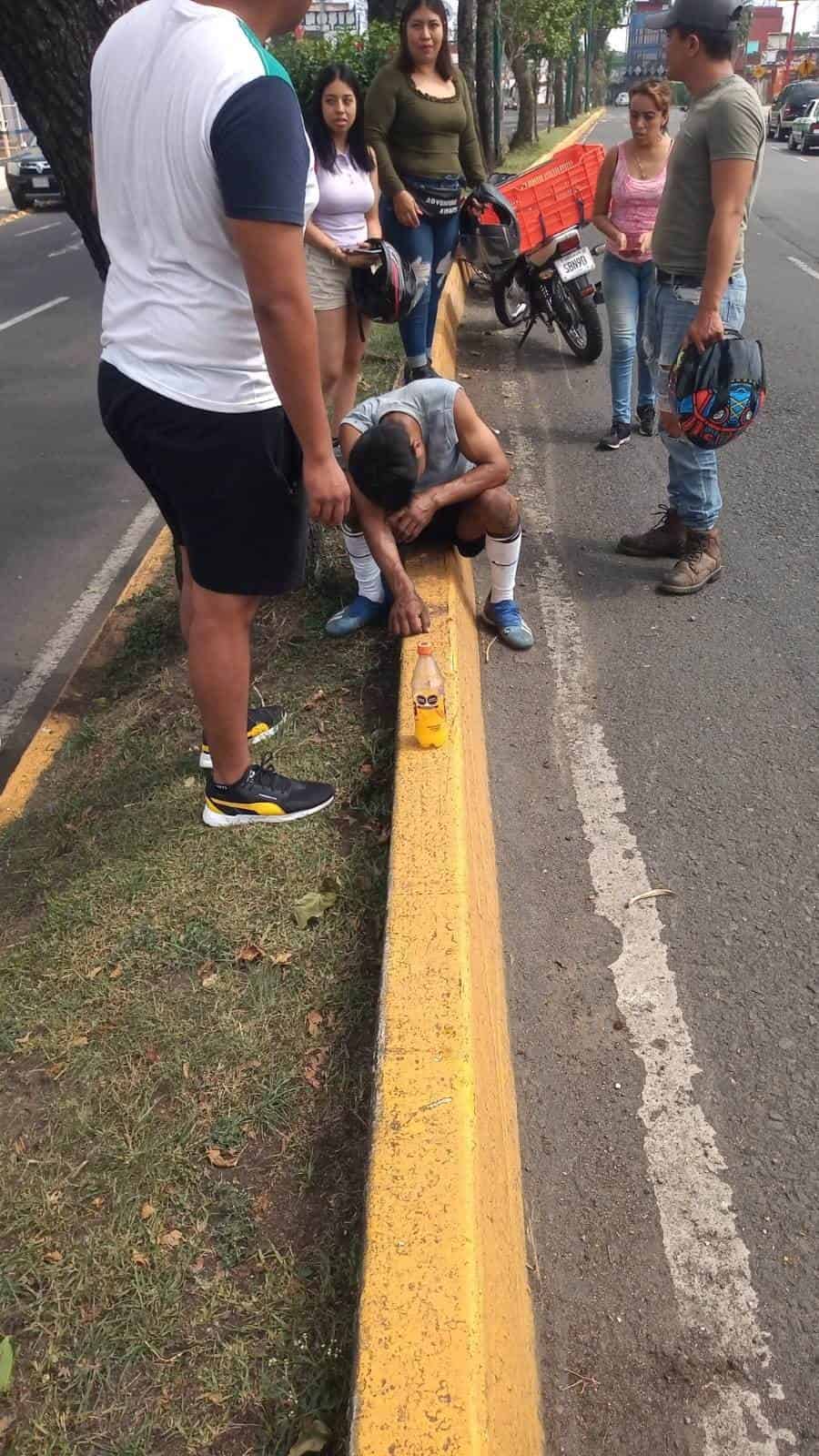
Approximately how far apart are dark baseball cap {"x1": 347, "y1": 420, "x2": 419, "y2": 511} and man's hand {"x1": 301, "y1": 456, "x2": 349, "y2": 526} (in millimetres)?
894

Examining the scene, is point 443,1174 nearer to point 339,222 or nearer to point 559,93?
point 339,222

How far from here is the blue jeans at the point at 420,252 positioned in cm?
582

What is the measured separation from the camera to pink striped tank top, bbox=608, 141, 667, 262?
5.53 meters

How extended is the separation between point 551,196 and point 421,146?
2.36 m

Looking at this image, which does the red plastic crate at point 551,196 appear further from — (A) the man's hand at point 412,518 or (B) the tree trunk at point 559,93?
(B) the tree trunk at point 559,93

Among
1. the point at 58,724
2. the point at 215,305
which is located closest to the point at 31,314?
the point at 58,724

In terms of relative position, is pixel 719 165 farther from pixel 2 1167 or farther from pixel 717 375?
pixel 2 1167

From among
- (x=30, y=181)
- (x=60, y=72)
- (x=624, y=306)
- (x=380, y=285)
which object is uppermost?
(x=60, y=72)

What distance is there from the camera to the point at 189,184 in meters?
2.17

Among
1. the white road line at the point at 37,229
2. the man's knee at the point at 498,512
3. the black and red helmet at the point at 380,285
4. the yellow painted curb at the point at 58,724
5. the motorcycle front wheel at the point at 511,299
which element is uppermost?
the black and red helmet at the point at 380,285

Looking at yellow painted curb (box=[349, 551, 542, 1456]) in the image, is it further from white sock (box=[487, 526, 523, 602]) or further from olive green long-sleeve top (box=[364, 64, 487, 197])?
olive green long-sleeve top (box=[364, 64, 487, 197])

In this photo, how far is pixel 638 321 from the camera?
6.14m

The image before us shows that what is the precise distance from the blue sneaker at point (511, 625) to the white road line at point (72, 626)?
1.82 m

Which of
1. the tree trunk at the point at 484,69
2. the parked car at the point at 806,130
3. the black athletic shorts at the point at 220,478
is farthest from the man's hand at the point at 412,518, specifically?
the parked car at the point at 806,130
